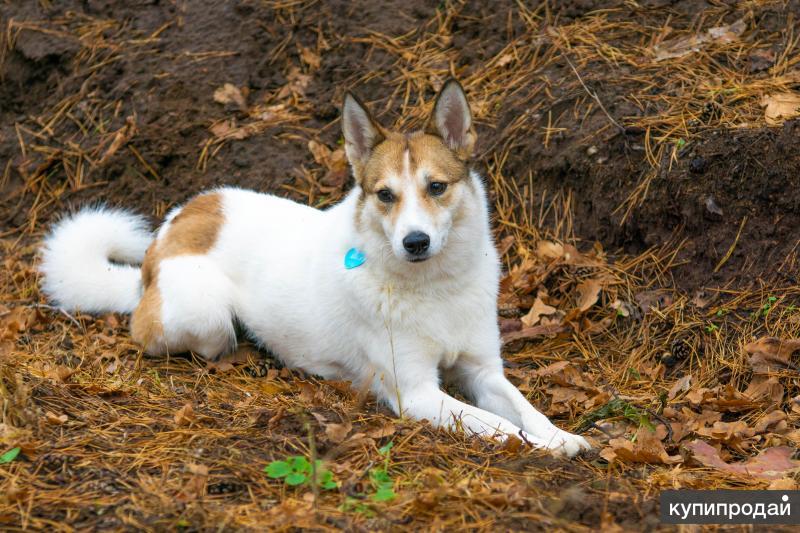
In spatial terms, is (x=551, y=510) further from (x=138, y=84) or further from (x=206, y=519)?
(x=138, y=84)

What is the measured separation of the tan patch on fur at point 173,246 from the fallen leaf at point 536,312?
79.6 inches

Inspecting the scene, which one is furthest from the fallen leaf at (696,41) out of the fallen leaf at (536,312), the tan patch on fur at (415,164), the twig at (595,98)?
the tan patch on fur at (415,164)

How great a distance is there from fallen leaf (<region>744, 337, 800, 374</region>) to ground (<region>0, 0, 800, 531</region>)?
12 millimetres

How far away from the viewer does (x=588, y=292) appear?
18.1 feet

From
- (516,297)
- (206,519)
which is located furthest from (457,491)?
(516,297)

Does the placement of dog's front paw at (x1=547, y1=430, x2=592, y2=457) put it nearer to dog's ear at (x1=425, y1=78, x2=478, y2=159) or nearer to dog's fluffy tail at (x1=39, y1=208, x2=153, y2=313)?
dog's ear at (x1=425, y1=78, x2=478, y2=159)

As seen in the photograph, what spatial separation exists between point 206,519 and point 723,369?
2.96 metres

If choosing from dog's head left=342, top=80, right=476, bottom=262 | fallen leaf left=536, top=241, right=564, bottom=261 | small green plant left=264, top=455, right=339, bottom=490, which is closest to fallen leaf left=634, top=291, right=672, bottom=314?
fallen leaf left=536, top=241, right=564, bottom=261

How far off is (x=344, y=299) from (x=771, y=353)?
2301 millimetres

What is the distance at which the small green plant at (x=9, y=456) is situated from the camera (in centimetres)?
348

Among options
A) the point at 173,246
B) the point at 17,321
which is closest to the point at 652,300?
the point at 173,246

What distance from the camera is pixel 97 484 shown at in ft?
11.1

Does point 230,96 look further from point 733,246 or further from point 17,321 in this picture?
point 733,246

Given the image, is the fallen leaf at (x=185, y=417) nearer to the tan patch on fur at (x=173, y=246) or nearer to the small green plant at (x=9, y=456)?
the small green plant at (x=9, y=456)
